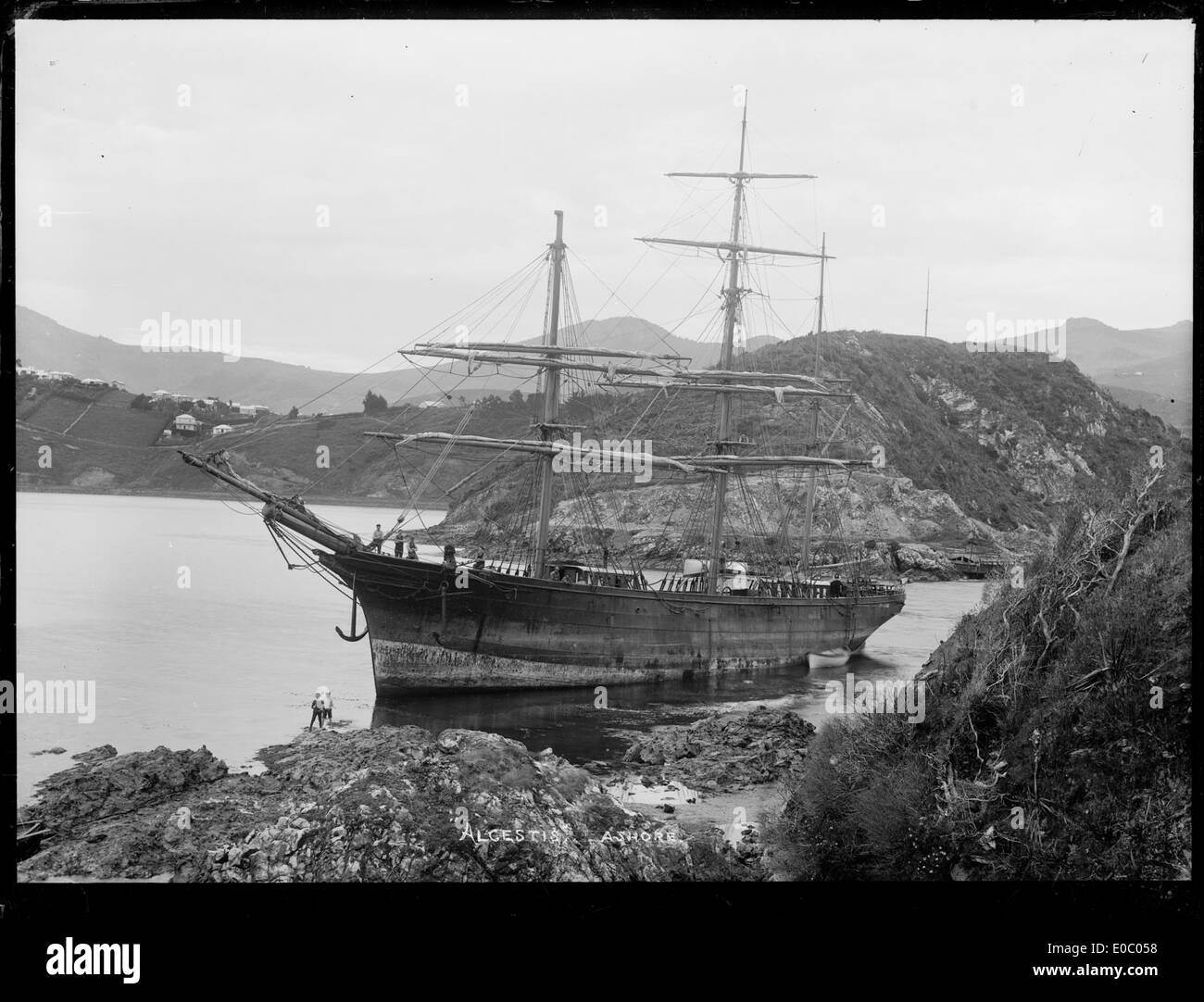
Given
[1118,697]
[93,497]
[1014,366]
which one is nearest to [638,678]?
[1118,697]

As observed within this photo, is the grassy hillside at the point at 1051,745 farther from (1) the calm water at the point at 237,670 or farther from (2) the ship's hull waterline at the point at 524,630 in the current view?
(2) the ship's hull waterline at the point at 524,630

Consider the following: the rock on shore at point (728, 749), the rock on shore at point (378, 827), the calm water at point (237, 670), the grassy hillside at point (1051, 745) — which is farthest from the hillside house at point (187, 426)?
the grassy hillside at point (1051, 745)

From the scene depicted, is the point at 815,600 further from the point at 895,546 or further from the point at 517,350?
the point at 895,546

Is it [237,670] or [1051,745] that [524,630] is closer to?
[237,670]

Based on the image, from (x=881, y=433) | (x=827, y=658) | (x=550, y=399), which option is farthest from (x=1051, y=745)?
(x=881, y=433)

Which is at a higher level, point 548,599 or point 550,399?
point 550,399
